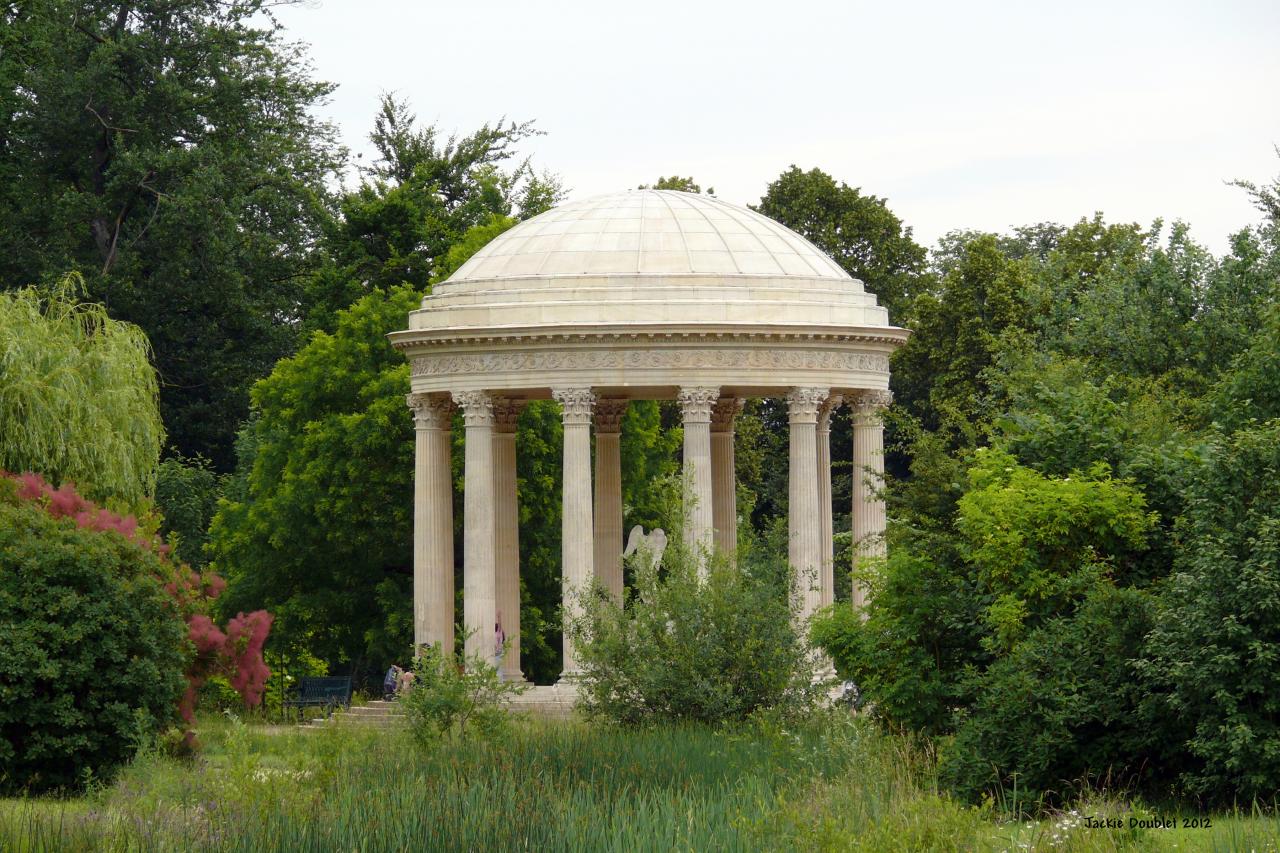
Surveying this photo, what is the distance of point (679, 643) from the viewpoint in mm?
47219

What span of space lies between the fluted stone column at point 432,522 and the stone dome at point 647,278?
3.11m

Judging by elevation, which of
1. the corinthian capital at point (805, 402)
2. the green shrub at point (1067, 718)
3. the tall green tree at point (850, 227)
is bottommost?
the green shrub at point (1067, 718)

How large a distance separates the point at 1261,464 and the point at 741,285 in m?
31.4

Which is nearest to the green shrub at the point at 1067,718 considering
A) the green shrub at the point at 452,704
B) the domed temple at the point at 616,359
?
the green shrub at the point at 452,704

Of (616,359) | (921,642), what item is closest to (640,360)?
(616,359)

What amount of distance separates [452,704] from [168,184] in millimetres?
59066

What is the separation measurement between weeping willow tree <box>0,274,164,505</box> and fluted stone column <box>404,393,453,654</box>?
791 centimetres

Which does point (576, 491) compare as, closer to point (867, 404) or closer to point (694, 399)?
point (694, 399)

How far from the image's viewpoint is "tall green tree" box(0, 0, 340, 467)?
9569 centimetres

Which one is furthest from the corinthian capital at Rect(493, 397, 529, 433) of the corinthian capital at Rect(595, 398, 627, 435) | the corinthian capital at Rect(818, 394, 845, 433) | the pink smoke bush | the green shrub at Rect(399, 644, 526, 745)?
the green shrub at Rect(399, 644, 526, 745)

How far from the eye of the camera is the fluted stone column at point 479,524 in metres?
67.1

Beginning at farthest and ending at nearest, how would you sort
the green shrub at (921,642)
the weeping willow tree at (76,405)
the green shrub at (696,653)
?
the weeping willow tree at (76,405)
the green shrub at (696,653)
the green shrub at (921,642)

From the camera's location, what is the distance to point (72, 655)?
152ft

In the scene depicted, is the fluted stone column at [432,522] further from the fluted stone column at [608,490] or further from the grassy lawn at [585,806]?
the grassy lawn at [585,806]
